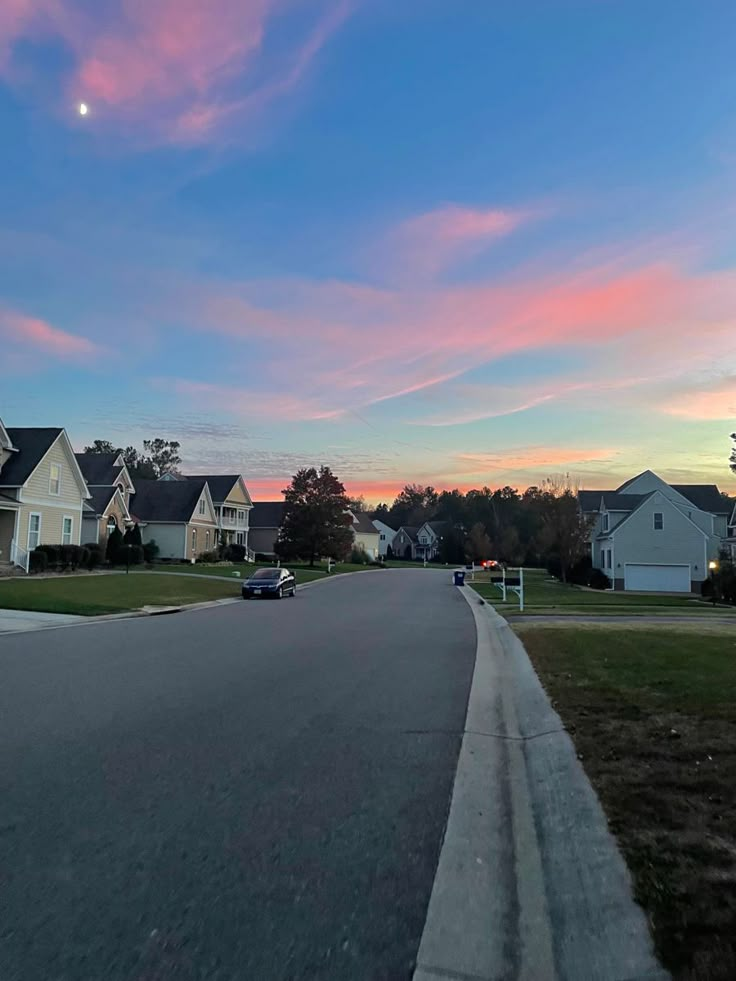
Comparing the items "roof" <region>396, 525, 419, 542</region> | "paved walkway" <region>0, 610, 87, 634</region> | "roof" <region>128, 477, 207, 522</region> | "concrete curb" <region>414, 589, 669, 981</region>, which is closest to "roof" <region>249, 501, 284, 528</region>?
"roof" <region>128, 477, 207, 522</region>

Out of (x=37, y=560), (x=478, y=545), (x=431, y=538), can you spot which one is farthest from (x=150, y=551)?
(x=431, y=538)

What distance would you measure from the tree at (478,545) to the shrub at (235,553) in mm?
33330

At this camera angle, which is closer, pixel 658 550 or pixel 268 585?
pixel 268 585

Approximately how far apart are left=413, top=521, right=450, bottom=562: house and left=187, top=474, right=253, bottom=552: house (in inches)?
1958

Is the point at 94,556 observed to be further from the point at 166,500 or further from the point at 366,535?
the point at 366,535

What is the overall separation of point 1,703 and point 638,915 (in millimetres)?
7683

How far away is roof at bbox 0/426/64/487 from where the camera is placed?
36906mm

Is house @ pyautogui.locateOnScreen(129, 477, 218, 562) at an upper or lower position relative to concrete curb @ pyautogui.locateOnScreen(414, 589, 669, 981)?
upper

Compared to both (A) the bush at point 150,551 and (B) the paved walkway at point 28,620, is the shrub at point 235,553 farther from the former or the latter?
(B) the paved walkway at point 28,620

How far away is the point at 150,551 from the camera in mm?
53719

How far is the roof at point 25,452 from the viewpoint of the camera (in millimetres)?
36906

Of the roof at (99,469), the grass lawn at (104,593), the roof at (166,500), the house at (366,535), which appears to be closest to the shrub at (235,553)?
the roof at (166,500)

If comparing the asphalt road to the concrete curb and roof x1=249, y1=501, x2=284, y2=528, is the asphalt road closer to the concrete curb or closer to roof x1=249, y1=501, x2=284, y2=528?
the concrete curb

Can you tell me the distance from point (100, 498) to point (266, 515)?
34655 mm
